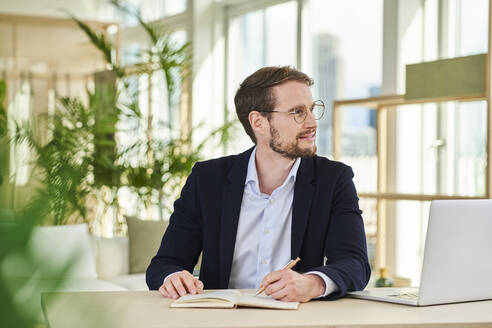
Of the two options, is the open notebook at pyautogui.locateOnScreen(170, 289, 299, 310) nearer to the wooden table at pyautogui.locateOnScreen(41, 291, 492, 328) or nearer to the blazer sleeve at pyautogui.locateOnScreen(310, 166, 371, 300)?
the wooden table at pyautogui.locateOnScreen(41, 291, 492, 328)

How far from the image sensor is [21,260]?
197 mm

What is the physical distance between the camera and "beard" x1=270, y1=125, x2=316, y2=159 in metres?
2.19

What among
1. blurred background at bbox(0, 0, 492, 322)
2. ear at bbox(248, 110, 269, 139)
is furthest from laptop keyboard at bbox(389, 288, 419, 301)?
blurred background at bbox(0, 0, 492, 322)

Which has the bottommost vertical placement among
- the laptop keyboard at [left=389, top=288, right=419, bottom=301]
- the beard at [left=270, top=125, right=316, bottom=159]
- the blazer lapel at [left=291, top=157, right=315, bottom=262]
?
the laptop keyboard at [left=389, top=288, right=419, bottom=301]

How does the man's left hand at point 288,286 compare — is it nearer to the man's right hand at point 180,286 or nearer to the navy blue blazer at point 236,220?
the man's right hand at point 180,286

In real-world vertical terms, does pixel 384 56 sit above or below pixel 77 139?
above

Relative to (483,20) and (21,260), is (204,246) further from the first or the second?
(483,20)

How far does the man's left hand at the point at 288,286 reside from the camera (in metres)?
1.62

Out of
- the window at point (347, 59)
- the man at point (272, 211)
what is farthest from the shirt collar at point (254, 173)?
the window at point (347, 59)

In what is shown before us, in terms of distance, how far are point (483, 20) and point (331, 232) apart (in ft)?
10.7

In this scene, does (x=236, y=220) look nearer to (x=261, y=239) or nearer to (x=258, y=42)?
(x=261, y=239)

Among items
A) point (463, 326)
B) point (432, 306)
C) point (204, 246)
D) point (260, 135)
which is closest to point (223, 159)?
point (260, 135)

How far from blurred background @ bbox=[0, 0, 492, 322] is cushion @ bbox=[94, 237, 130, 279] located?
36cm

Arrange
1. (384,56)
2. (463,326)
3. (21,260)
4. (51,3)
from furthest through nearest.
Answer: (51,3) < (384,56) < (463,326) < (21,260)
